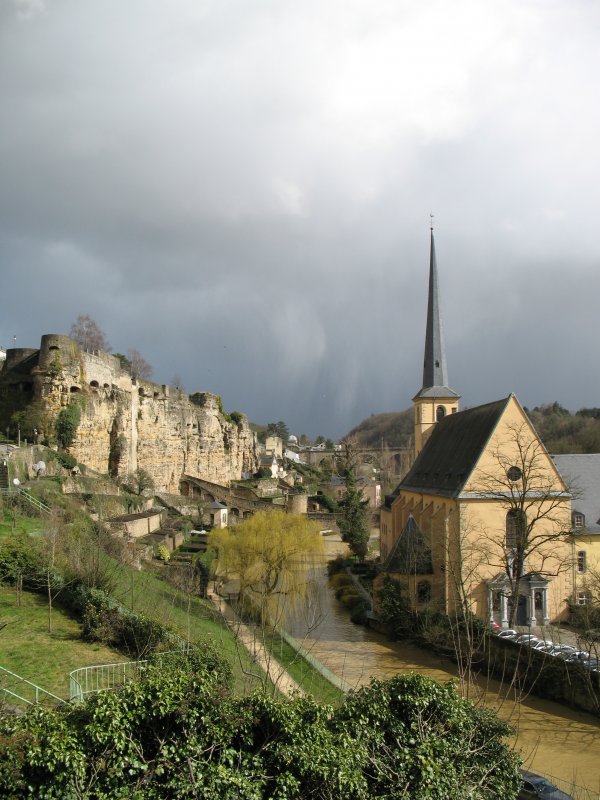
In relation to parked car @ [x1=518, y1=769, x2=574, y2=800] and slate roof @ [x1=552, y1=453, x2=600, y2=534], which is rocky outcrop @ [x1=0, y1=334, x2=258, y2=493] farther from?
parked car @ [x1=518, y1=769, x2=574, y2=800]

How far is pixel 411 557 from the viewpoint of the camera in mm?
26719

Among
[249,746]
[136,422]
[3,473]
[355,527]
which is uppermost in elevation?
[136,422]

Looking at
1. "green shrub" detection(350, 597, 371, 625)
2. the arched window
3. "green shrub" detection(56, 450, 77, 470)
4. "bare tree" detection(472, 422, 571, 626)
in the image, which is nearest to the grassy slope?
"green shrub" detection(350, 597, 371, 625)

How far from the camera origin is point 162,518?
38.0 metres

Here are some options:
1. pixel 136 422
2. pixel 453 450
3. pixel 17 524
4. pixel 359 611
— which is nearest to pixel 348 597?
pixel 359 611

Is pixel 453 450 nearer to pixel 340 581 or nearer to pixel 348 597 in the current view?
pixel 348 597

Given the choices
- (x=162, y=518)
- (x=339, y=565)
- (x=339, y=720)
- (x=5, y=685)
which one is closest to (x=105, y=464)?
(x=162, y=518)

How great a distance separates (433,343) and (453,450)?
12038 millimetres

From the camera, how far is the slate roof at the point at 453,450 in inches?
1064

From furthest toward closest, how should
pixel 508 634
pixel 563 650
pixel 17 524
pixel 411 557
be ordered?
pixel 411 557 → pixel 508 634 → pixel 17 524 → pixel 563 650

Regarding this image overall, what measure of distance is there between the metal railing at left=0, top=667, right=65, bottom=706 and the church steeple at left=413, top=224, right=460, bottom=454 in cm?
3067

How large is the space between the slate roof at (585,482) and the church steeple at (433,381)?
11.3 meters

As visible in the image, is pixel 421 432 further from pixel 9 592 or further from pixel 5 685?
pixel 5 685

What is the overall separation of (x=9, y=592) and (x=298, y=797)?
12.5 meters
